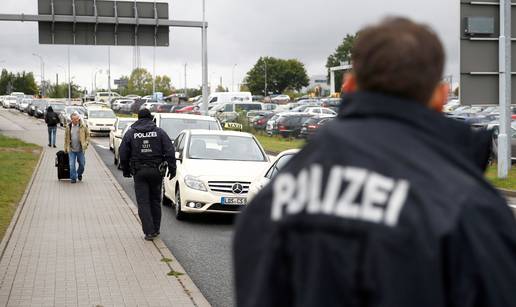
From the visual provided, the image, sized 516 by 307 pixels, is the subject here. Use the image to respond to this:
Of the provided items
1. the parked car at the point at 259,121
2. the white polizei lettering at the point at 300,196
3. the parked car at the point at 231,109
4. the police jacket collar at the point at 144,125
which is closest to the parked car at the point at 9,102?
the parked car at the point at 231,109

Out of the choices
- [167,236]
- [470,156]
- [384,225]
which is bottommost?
[167,236]

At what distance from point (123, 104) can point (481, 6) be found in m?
68.4

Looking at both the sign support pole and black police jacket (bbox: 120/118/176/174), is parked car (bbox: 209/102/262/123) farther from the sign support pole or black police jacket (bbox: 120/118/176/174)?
black police jacket (bbox: 120/118/176/174)

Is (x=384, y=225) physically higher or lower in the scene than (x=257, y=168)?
higher

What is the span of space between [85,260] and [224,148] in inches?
225

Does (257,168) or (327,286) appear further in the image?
(257,168)

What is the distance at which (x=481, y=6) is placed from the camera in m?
19.8

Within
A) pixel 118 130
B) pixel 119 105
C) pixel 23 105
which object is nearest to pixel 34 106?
pixel 119 105

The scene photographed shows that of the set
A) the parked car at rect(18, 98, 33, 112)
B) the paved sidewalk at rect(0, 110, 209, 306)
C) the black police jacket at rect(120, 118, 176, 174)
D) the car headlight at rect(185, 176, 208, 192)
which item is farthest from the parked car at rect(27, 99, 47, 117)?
the black police jacket at rect(120, 118, 176, 174)

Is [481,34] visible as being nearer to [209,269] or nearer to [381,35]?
[209,269]

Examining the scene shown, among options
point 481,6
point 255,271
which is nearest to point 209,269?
point 255,271

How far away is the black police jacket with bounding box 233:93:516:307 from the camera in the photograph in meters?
1.84

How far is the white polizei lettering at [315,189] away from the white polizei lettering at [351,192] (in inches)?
2.0

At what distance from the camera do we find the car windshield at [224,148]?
1449 cm
